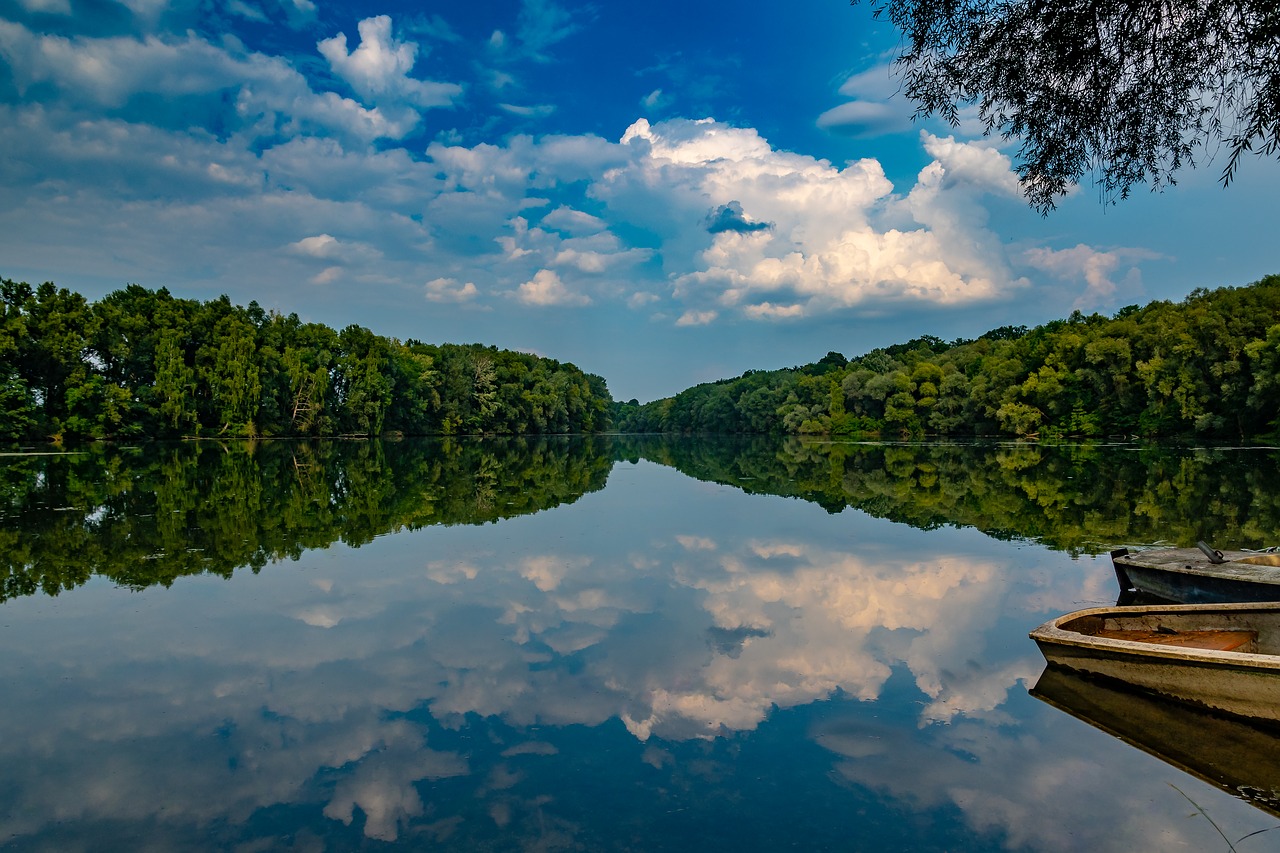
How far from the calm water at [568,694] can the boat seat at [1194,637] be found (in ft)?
3.26

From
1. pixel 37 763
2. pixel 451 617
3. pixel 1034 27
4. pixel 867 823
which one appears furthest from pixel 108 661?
pixel 1034 27

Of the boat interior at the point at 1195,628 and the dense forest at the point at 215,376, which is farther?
the dense forest at the point at 215,376

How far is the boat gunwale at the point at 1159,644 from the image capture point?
234 inches

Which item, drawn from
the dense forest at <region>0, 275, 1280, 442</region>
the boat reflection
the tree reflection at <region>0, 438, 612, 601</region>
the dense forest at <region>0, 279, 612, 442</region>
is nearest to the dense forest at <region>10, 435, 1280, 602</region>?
the tree reflection at <region>0, 438, 612, 601</region>

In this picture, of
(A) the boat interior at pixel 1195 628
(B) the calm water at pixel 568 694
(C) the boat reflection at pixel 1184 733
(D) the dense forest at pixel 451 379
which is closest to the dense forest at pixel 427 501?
(B) the calm water at pixel 568 694

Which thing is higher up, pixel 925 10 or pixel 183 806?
pixel 925 10

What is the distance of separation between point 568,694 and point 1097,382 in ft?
205

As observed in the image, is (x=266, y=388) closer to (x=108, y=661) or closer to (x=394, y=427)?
(x=394, y=427)

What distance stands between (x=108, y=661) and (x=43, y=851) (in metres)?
3.73

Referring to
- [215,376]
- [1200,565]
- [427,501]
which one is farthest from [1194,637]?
Answer: [215,376]

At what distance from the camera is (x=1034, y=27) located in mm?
7117

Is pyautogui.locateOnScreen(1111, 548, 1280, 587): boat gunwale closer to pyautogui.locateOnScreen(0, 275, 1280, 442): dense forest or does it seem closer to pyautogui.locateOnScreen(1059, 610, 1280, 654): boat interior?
pyautogui.locateOnScreen(1059, 610, 1280, 654): boat interior

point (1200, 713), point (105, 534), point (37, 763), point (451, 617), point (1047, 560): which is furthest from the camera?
point (105, 534)

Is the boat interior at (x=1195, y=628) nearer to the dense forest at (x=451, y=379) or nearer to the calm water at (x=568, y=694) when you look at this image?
the calm water at (x=568, y=694)
